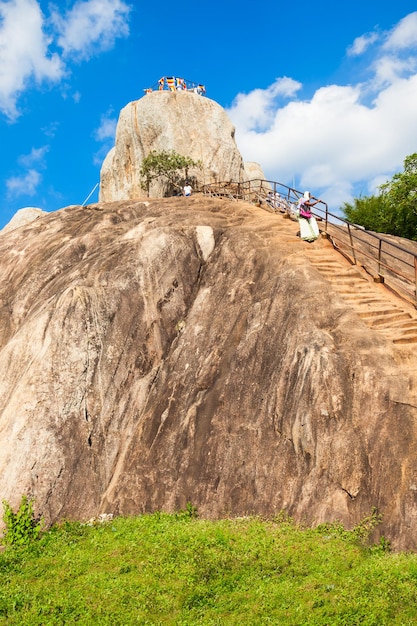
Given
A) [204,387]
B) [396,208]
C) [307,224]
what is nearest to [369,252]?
[307,224]

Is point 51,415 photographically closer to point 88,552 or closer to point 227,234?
point 88,552

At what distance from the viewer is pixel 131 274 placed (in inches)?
771

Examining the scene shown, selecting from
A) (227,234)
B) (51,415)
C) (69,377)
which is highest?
(227,234)

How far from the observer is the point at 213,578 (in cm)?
1127

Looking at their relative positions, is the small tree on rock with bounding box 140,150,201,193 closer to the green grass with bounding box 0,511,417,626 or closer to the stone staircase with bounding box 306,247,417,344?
the stone staircase with bounding box 306,247,417,344

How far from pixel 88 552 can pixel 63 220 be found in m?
17.0

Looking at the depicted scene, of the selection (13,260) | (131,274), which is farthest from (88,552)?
(13,260)

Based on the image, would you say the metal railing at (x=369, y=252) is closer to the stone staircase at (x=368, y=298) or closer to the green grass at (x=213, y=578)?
the stone staircase at (x=368, y=298)

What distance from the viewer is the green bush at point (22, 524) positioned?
14.3m

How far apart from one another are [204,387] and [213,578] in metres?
Result: 6.10

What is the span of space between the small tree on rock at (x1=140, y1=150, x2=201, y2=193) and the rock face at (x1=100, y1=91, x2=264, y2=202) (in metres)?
0.71

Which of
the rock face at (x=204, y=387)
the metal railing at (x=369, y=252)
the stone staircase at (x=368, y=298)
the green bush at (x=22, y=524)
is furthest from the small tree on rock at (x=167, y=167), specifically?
A: the green bush at (x=22, y=524)

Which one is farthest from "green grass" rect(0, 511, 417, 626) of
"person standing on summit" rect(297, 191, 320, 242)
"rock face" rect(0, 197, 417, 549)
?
"person standing on summit" rect(297, 191, 320, 242)

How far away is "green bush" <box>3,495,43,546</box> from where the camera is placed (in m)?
14.3
